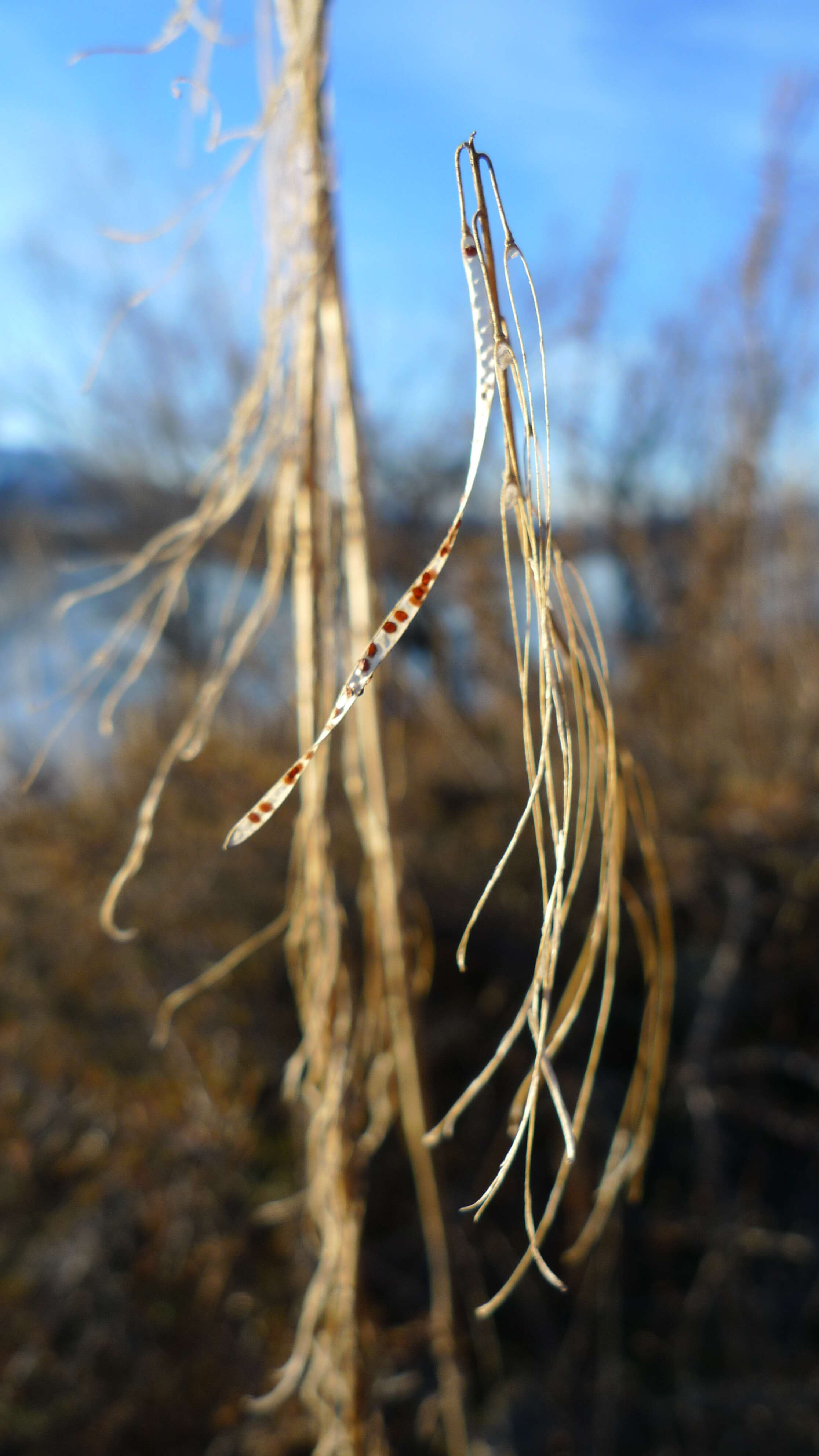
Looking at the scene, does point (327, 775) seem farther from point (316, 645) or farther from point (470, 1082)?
point (470, 1082)

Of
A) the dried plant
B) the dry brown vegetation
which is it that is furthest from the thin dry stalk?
the dry brown vegetation

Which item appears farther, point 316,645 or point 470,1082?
point 470,1082

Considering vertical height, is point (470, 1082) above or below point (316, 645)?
below

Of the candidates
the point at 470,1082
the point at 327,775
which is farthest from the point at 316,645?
the point at 470,1082

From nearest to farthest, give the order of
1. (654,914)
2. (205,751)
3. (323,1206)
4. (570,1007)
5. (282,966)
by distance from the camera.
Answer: (570,1007)
(323,1206)
(654,914)
(282,966)
(205,751)

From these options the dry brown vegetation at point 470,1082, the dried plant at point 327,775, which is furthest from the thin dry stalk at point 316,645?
the dry brown vegetation at point 470,1082

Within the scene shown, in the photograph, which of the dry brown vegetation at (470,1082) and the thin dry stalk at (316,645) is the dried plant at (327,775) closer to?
the thin dry stalk at (316,645)

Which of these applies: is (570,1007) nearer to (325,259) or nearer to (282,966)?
(325,259)

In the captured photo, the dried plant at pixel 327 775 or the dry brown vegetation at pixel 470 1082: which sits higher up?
the dried plant at pixel 327 775

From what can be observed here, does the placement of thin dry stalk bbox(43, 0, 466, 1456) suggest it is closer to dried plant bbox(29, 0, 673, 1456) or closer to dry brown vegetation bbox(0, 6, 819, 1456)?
dried plant bbox(29, 0, 673, 1456)

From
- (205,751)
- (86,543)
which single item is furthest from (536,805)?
(86,543)

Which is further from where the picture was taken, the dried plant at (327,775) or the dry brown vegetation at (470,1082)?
the dry brown vegetation at (470,1082)
